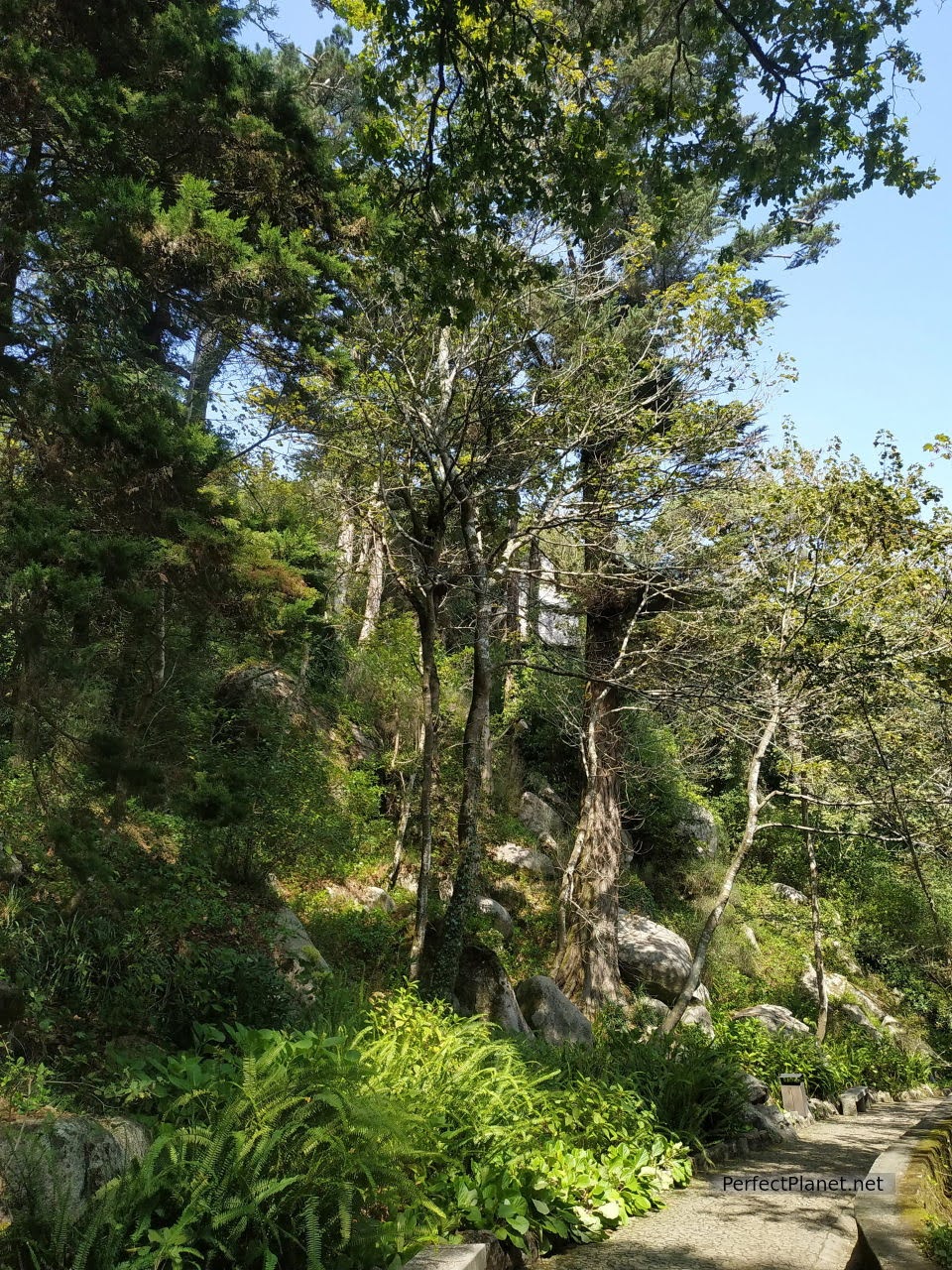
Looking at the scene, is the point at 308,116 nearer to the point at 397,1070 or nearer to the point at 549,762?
the point at 397,1070

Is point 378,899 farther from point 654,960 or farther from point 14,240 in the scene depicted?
point 14,240

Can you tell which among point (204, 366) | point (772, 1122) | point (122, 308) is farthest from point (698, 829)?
point (122, 308)

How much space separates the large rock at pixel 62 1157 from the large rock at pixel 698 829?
15004 mm

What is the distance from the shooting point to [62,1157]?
3102 mm

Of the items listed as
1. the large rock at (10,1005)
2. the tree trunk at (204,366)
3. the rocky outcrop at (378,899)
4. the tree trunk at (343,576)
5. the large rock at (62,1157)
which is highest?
the tree trunk at (204,366)

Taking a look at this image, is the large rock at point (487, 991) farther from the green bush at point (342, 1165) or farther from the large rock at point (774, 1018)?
the large rock at point (774, 1018)

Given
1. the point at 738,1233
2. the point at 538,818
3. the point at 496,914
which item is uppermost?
the point at 538,818

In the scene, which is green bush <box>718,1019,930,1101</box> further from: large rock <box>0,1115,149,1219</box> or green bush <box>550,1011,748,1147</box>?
large rock <box>0,1115,149,1219</box>

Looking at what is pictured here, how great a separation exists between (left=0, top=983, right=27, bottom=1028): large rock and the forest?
0.09 metres

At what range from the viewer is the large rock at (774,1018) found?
1179cm

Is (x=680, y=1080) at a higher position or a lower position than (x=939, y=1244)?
lower

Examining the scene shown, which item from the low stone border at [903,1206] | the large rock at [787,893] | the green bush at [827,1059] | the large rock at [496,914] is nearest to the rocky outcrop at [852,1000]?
the green bush at [827,1059]

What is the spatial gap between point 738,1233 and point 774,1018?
905 cm

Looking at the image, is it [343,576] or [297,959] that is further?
[343,576]
